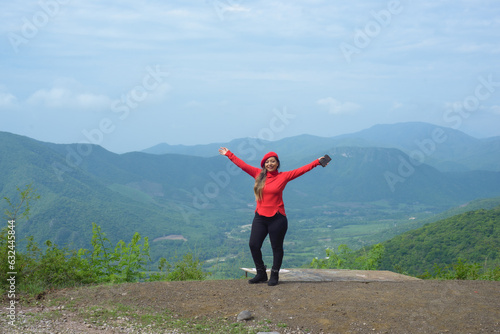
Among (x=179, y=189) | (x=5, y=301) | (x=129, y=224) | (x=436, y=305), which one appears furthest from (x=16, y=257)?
(x=179, y=189)

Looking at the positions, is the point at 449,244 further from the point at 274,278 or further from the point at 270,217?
the point at 270,217

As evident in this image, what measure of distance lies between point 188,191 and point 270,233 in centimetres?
13078

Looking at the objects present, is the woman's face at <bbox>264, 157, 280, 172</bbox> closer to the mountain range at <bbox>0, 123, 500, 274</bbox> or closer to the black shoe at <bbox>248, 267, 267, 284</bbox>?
the black shoe at <bbox>248, 267, 267, 284</bbox>

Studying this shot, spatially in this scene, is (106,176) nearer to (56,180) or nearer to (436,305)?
(56,180)

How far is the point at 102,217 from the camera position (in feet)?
249

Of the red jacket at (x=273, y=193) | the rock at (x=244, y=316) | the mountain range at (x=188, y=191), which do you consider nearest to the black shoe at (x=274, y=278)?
the red jacket at (x=273, y=193)

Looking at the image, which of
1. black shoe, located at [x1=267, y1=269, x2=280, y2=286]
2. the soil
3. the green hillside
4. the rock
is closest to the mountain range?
the green hillside

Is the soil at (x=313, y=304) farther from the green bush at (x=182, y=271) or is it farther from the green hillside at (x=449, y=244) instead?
the green hillside at (x=449, y=244)

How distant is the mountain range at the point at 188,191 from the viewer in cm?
7388

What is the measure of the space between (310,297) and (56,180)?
8679 cm

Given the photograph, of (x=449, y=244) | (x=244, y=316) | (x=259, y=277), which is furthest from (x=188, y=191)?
(x=244, y=316)

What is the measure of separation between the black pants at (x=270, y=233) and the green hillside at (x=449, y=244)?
16.5m

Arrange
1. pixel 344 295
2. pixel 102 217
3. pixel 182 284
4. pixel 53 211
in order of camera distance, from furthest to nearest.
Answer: pixel 102 217, pixel 53 211, pixel 182 284, pixel 344 295

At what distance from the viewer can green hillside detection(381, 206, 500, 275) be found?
24905 millimetres
